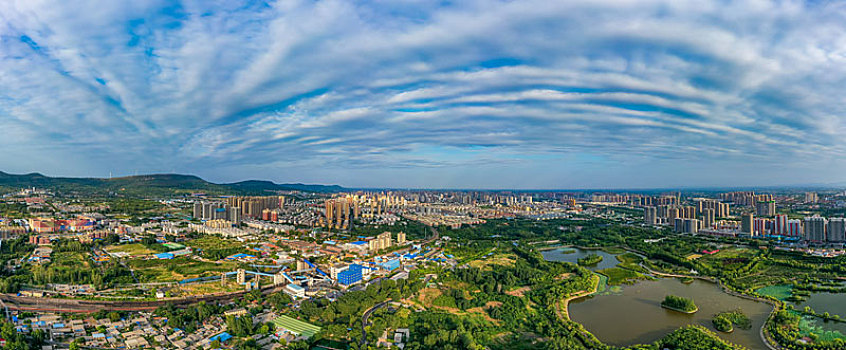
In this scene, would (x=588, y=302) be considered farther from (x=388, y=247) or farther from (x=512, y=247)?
(x=388, y=247)

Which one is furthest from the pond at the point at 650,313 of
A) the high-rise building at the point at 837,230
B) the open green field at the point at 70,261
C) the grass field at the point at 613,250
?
the open green field at the point at 70,261

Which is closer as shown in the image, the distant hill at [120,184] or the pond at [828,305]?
the pond at [828,305]

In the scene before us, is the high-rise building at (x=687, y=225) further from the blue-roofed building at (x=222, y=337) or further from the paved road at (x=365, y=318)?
the blue-roofed building at (x=222, y=337)

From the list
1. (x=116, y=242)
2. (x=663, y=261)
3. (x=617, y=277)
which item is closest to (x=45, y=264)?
(x=116, y=242)

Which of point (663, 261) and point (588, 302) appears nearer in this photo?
point (588, 302)

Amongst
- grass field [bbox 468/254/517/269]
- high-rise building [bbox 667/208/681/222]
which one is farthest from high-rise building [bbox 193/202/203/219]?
high-rise building [bbox 667/208/681/222]
